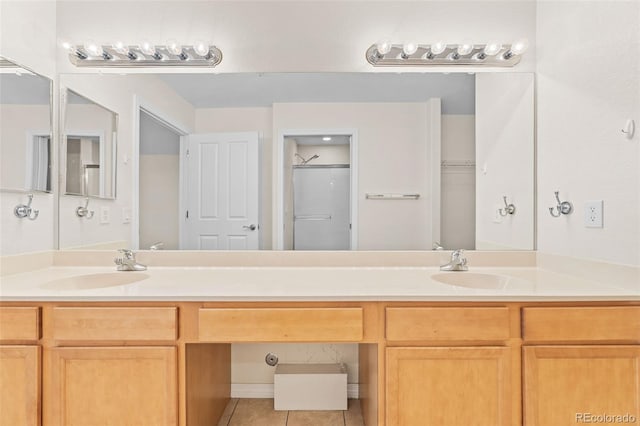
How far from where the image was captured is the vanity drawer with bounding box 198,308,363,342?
1.23 m

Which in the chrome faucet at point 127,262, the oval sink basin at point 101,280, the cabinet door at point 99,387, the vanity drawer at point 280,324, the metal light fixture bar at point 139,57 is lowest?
the cabinet door at point 99,387

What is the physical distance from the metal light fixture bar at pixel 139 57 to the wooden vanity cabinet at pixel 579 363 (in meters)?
1.84

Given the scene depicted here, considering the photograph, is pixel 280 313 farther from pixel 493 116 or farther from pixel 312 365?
pixel 493 116

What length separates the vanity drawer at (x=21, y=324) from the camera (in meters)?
1.22

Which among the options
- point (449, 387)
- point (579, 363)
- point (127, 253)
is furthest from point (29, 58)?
point (579, 363)

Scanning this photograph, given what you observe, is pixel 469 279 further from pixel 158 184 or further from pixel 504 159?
pixel 158 184

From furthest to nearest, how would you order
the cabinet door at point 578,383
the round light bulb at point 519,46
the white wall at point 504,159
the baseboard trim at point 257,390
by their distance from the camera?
the baseboard trim at point 257,390 → the white wall at point 504,159 → the round light bulb at point 519,46 → the cabinet door at point 578,383

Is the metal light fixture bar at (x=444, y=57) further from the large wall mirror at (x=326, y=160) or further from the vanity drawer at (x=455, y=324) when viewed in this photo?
the vanity drawer at (x=455, y=324)

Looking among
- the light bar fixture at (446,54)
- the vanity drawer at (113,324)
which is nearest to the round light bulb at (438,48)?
the light bar fixture at (446,54)

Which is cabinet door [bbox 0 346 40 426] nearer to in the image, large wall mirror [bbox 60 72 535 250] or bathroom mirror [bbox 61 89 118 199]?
large wall mirror [bbox 60 72 535 250]

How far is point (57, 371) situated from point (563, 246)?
7.00ft

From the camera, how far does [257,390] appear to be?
1.94 metres

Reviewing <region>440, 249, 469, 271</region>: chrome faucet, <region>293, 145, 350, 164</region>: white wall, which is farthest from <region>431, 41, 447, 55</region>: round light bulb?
<region>440, 249, 469, 271</region>: chrome faucet

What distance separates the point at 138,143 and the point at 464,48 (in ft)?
5.79
